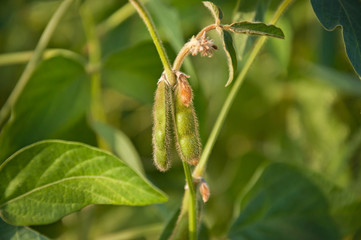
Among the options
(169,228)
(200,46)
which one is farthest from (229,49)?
(169,228)

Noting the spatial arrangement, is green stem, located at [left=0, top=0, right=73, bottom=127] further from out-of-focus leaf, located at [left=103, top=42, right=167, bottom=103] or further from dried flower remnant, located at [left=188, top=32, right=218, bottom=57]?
dried flower remnant, located at [left=188, top=32, right=218, bottom=57]

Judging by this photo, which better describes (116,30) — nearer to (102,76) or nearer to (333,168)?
(102,76)

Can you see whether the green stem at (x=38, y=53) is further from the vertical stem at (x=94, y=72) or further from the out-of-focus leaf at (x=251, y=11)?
the out-of-focus leaf at (x=251, y=11)

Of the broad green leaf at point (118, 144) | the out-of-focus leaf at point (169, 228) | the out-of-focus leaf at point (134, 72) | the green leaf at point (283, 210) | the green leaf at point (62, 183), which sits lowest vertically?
the green leaf at point (283, 210)

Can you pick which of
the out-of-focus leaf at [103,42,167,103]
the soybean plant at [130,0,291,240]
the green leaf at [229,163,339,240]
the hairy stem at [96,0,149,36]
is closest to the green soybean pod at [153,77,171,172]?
the soybean plant at [130,0,291,240]

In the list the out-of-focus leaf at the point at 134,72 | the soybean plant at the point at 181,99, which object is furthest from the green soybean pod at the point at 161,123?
the out-of-focus leaf at the point at 134,72

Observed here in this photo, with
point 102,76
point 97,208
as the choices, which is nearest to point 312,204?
point 102,76
